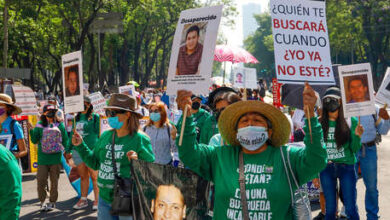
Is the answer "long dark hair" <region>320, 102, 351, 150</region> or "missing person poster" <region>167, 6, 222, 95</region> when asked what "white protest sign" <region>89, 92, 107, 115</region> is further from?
"missing person poster" <region>167, 6, 222, 95</region>

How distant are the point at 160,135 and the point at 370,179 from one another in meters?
2.94

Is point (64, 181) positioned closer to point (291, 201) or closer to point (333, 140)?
point (333, 140)

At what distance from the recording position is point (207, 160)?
→ 3773 mm

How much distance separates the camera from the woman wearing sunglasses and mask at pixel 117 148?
501 centimetres

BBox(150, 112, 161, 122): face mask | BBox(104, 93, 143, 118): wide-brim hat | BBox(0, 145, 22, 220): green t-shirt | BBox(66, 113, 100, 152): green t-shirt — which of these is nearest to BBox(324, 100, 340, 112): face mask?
BBox(104, 93, 143, 118): wide-brim hat

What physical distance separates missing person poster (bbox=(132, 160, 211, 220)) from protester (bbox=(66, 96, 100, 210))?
4261mm

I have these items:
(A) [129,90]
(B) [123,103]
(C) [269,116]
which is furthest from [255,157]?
(A) [129,90]

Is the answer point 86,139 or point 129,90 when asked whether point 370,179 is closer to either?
point 86,139

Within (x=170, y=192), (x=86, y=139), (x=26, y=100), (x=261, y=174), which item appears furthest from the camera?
(x=26, y=100)

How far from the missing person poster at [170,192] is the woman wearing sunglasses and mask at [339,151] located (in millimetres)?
2477

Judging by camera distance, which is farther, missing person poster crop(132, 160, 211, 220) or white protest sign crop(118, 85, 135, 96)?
white protest sign crop(118, 85, 135, 96)

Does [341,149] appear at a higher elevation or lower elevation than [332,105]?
lower

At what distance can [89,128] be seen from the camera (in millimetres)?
8773

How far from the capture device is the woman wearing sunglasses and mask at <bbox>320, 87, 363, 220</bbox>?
20.5 ft
